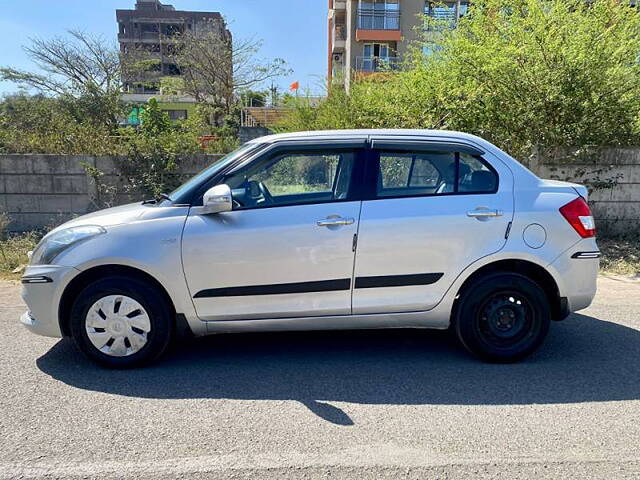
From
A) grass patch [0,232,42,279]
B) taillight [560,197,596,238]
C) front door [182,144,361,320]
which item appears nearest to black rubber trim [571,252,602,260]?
taillight [560,197,596,238]

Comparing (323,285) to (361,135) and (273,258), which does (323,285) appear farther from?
(361,135)

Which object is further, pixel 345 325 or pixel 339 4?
pixel 339 4

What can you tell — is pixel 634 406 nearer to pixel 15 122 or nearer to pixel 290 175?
pixel 290 175

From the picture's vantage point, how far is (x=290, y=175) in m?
4.13

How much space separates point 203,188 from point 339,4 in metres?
39.5

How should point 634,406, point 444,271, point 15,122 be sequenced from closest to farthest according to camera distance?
1. point 634,406
2. point 444,271
3. point 15,122

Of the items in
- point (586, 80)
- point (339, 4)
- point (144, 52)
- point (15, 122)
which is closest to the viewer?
point (586, 80)

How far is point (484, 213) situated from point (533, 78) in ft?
17.7

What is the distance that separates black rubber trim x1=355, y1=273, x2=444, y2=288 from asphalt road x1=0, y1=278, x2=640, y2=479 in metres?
0.67

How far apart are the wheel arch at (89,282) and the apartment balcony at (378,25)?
111 feet

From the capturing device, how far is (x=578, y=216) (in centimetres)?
386

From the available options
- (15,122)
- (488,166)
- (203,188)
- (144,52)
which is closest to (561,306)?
(488,166)

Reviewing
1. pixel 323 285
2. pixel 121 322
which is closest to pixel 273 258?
pixel 323 285

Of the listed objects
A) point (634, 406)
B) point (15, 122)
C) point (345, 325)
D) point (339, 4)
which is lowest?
point (634, 406)
